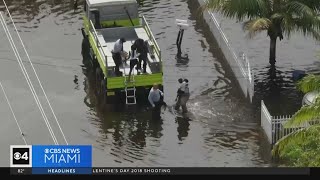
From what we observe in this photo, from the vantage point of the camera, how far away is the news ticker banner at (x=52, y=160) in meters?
18.2

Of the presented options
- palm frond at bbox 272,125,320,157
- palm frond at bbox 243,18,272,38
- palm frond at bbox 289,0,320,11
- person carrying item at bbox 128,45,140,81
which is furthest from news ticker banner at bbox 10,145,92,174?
palm frond at bbox 289,0,320,11

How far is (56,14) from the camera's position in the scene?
119 feet

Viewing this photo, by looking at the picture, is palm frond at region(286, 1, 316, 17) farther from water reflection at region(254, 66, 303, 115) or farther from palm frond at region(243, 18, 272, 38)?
water reflection at region(254, 66, 303, 115)

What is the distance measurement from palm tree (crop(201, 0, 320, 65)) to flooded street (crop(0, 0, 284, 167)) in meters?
2.07

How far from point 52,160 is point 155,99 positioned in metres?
7.99

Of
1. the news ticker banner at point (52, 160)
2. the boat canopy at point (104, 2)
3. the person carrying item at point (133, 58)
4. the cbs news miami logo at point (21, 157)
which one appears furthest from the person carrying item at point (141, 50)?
the cbs news miami logo at point (21, 157)

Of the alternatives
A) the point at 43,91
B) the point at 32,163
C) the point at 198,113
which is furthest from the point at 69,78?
the point at 32,163

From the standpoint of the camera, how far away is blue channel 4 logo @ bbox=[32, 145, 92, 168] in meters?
18.7

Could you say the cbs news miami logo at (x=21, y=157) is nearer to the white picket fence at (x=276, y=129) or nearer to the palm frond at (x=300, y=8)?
the white picket fence at (x=276, y=129)

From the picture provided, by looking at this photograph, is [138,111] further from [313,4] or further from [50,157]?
[50,157]

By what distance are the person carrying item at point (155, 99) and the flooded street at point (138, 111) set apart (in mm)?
297

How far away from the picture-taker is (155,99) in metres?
26.6

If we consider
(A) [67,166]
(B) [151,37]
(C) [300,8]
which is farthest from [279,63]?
(A) [67,166]

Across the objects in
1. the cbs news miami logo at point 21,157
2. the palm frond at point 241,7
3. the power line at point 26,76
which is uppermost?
the palm frond at point 241,7
